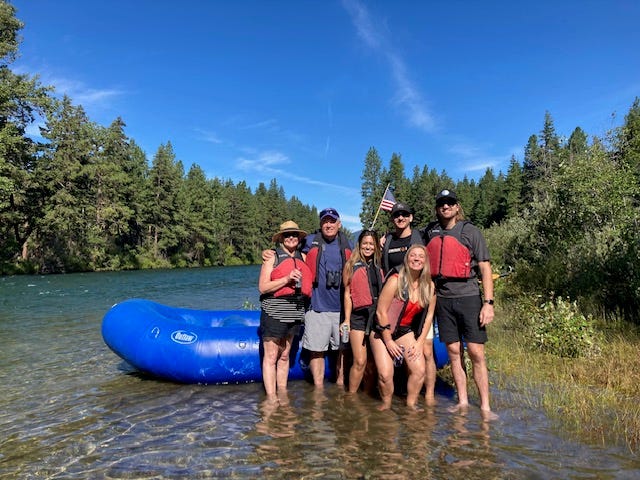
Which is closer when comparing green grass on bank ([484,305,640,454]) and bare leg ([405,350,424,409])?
green grass on bank ([484,305,640,454])

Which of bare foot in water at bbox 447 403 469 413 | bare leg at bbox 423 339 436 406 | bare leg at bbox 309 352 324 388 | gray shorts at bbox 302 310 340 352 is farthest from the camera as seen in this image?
bare leg at bbox 309 352 324 388

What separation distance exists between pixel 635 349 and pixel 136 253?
146 feet

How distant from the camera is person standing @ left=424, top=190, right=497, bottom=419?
428cm

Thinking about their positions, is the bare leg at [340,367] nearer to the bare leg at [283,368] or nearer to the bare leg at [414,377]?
the bare leg at [283,368]

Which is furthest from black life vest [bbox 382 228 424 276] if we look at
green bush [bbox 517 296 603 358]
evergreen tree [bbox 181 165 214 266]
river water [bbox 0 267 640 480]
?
evergreen tree [bbox 181 165 214 266]

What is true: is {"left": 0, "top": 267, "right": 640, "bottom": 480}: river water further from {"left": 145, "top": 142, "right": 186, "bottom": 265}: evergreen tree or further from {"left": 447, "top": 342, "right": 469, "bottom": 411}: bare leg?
{"left": 145, "top": 142, "right": 186, "bottom": 265}: evergreen tree

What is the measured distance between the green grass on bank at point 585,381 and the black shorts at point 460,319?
1.09 metres

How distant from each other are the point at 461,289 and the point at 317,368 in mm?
2075

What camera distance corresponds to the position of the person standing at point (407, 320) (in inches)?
172

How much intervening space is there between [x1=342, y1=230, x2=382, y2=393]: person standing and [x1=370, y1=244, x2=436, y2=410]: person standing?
0.71ft

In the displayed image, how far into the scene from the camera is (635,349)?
5.75 meters

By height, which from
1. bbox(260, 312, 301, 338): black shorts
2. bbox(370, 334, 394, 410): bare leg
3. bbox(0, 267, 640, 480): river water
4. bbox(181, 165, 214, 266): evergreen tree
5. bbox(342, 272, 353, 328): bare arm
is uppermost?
bbox(181, 165, 214, 266): evergreen tree

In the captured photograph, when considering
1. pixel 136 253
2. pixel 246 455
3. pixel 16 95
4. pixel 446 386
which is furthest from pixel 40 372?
pixel 136 253

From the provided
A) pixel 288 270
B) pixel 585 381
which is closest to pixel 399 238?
pixel 288 270
